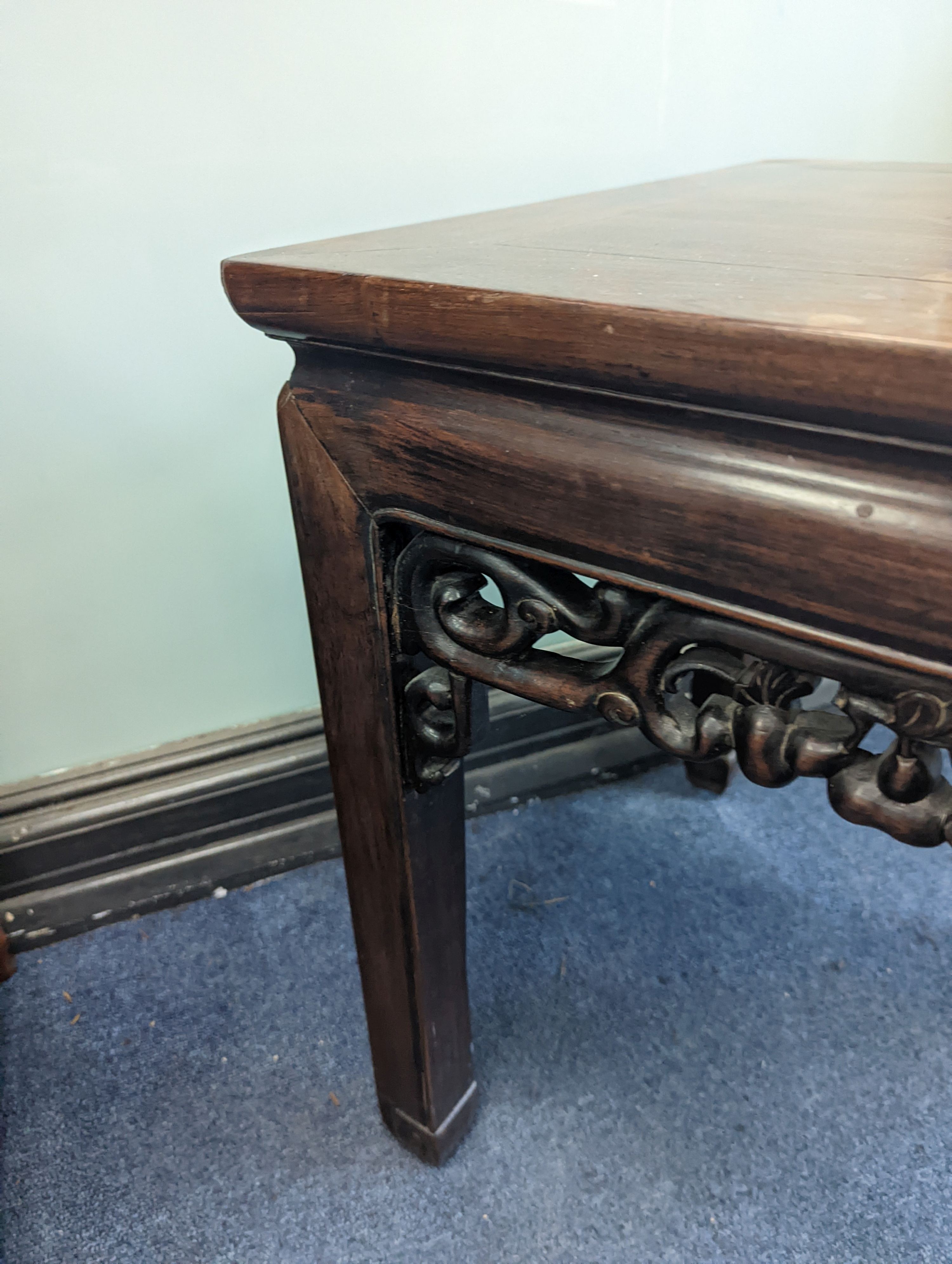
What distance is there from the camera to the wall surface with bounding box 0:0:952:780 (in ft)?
2.31

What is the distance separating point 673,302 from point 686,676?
180mm

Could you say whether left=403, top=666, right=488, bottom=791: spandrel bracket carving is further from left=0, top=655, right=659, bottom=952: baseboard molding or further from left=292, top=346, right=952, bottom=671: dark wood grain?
left=0, top=655, right=659, bottom=952: baseboard molding

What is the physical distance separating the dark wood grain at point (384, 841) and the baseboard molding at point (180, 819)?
33 centimetres

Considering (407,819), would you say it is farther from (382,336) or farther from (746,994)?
(746,994)

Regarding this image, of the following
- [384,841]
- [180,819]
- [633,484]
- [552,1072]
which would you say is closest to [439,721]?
[384,841]

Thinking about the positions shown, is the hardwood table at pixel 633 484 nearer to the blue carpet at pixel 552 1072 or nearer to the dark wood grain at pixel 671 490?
the dark wood grain at pixel 671 490

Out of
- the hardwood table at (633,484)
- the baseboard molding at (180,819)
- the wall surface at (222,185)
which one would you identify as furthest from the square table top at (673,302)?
the baseboard molding at (180,819)

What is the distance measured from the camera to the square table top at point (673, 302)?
11.3 inches

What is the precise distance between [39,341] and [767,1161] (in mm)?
891

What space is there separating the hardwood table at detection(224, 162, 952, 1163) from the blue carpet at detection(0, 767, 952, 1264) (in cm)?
29

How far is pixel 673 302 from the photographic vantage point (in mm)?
326

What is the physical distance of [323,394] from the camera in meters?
0.45

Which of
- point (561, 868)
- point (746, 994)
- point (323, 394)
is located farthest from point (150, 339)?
point (746, 994)

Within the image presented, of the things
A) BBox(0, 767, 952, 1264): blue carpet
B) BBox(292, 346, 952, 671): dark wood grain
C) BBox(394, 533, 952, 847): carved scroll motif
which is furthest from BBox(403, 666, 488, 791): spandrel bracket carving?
BBox(0, 767, 952, 1264): blue carpet
